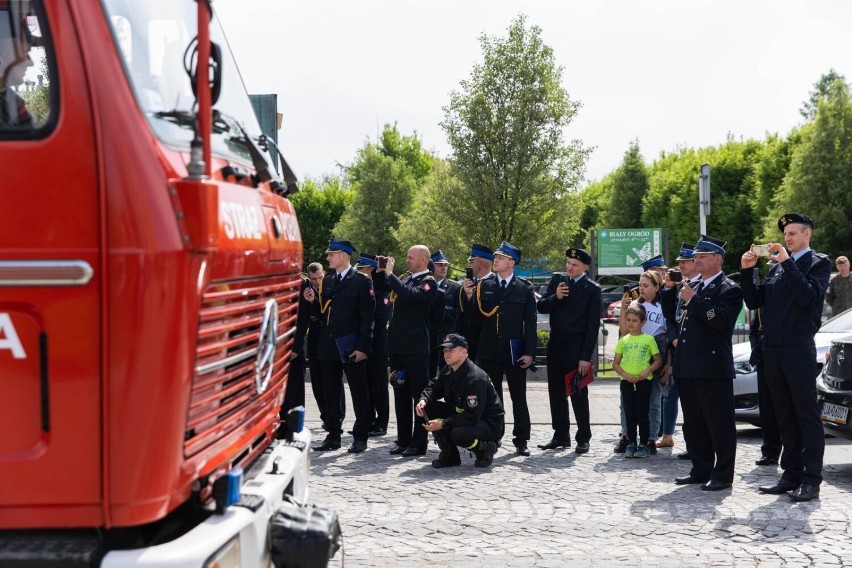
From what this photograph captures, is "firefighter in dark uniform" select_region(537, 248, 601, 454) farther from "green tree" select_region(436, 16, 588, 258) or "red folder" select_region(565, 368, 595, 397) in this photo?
"green tree" select_region(436, 16, 588, 258)

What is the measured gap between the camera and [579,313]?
10367mm

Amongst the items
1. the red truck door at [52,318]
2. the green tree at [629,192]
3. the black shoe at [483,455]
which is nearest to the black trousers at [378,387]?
the black shoe at [483,455]

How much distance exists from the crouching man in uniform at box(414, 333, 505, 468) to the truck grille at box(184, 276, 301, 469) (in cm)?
471

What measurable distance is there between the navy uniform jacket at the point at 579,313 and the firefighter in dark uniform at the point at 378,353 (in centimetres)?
183

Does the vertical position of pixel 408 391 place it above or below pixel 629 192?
below

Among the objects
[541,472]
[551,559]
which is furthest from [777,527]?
[541,472]

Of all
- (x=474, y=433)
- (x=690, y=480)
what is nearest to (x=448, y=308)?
(x=474, y=433)

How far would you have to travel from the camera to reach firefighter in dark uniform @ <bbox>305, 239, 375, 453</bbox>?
10102 mm

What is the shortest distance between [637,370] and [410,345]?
227 cm

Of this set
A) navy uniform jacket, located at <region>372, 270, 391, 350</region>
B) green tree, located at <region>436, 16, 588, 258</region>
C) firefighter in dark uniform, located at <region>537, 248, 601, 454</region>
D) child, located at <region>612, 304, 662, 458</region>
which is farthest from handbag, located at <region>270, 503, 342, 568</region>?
green tree, located at <region>436, 16, 588, 258</region>

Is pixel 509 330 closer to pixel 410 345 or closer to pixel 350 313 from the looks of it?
pixel 410 345

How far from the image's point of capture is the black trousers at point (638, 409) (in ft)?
33.0

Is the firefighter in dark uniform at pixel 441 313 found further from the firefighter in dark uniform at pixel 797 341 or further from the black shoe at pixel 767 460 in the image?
the firefighter in dark uniform at pixel 797 341

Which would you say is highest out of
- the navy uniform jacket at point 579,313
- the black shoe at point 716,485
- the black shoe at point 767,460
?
the navy uniform jacket at point 579,313
